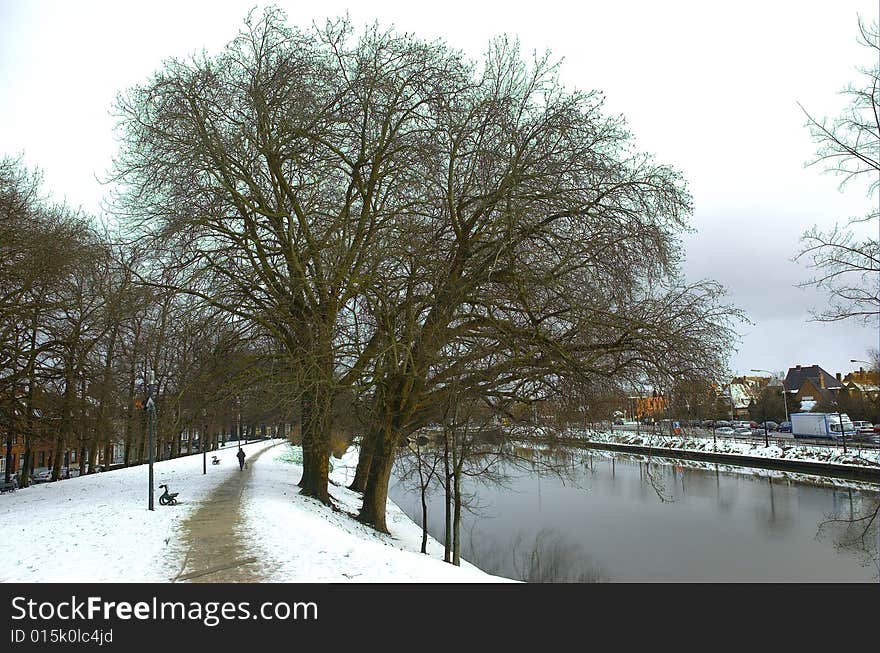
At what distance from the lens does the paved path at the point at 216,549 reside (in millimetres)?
7641

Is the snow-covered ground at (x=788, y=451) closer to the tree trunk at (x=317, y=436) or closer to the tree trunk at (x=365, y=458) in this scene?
the tree trunk at (x=365, y=458)

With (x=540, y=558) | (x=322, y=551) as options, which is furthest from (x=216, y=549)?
(x=540, y=558)

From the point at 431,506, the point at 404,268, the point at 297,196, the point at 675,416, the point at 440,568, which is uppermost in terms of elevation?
the point at 297,196

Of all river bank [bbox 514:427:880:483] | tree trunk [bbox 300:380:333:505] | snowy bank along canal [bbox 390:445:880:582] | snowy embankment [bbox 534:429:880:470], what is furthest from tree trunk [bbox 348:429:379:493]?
snowy embankment [bbox 534:429:880:470]

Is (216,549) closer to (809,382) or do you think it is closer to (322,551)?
(322,551)

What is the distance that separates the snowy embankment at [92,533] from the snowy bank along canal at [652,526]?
7408 mm

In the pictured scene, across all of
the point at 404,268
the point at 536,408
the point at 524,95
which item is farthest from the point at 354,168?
the point at 536,408

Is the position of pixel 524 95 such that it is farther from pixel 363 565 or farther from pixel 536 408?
pixel 363 565

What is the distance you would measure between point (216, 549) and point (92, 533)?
2871 millimetres

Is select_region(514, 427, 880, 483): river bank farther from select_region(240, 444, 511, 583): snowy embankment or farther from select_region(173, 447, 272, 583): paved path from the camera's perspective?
select_region(173, 447, 272, 583): paved path

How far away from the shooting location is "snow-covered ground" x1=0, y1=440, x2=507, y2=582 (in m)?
7.88

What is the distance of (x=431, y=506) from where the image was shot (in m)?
27.4

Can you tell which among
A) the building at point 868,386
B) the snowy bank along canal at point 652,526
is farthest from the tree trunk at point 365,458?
the building at point 868,386
